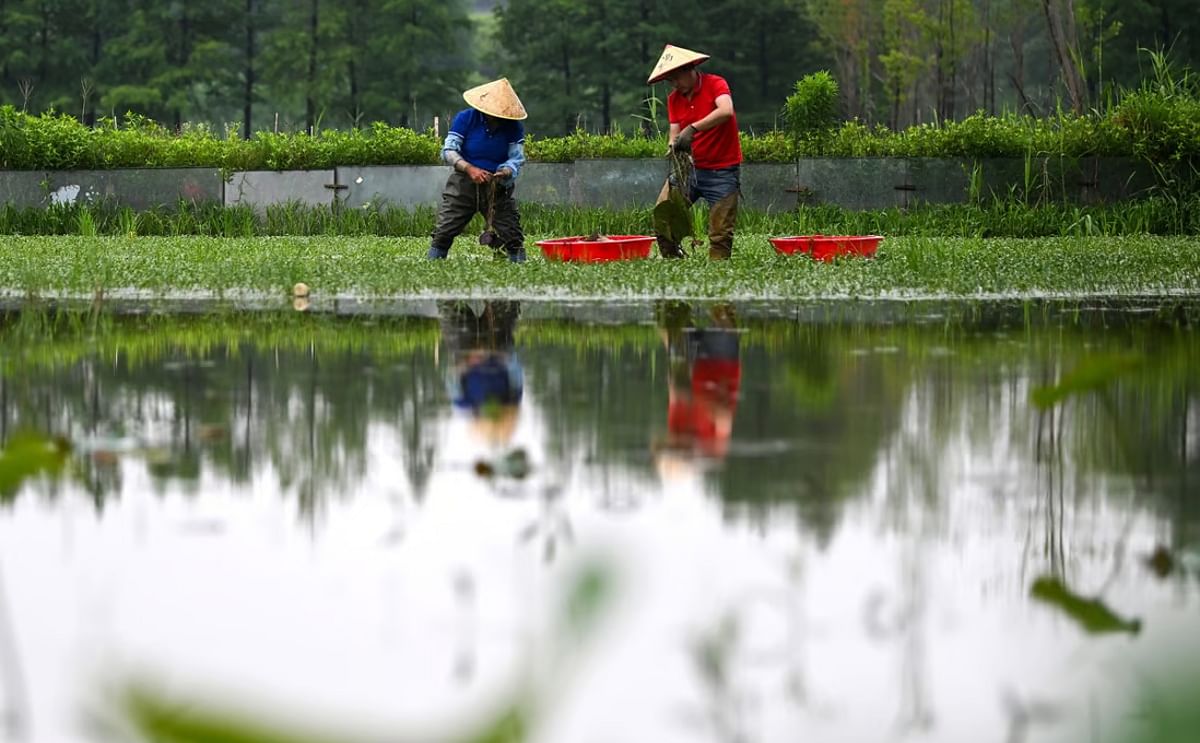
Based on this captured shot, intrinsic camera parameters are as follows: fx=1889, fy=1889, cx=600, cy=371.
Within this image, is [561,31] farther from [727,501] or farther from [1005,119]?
[727,501]

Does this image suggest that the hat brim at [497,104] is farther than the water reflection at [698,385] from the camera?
Yes

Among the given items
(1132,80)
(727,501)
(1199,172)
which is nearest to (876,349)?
(727,501)

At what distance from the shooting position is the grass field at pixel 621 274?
12305 mm

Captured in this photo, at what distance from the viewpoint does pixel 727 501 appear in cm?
455

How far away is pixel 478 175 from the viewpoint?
1505 centimetres

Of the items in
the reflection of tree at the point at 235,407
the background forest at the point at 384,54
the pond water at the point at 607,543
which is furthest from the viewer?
the background forest at the point at 384,54

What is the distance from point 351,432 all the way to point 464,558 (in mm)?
2062

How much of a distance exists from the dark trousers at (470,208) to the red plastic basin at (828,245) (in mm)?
2226

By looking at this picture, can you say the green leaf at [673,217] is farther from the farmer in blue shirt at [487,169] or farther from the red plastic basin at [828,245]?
the farmer in blue shirt at [487,169]

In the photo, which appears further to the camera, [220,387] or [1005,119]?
[1005,119]

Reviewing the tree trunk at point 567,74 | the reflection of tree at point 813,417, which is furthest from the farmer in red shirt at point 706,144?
the tree trunk at point 567,74

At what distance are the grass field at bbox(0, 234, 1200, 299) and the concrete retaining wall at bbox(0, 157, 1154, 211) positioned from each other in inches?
201

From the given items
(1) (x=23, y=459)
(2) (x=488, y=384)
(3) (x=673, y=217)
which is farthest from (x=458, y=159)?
(1) (x=23, y=459)

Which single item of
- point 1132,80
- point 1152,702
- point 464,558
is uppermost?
point 1132,80
